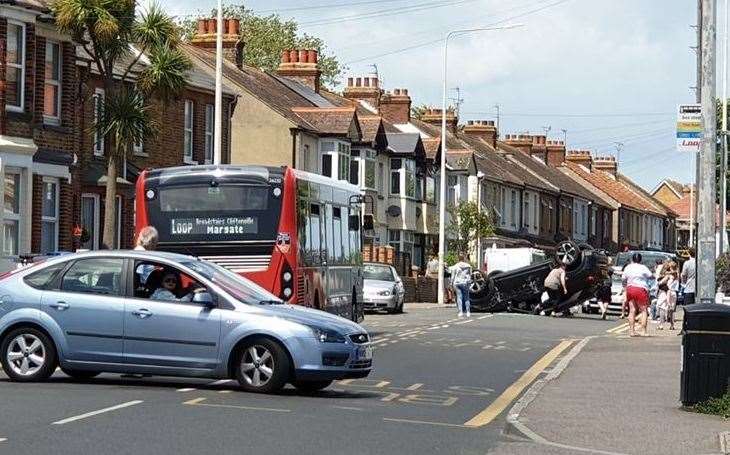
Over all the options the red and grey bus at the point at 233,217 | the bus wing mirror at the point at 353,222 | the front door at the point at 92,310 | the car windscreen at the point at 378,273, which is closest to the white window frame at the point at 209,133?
the car windscreen at the point at 378,273

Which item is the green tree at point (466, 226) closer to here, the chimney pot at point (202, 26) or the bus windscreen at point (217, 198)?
the chimney pot at point (202, 26)

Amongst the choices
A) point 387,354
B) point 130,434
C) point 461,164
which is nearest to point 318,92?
point 461,164

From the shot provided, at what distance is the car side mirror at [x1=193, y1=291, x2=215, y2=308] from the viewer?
17.0 m

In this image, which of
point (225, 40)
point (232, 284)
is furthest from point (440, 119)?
point (232, 284)

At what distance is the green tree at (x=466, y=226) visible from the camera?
67.7m

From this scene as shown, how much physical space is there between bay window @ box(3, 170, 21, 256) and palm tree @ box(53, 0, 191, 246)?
76.0 inches

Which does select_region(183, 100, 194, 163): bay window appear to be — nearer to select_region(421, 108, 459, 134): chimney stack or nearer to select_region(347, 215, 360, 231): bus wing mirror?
select_region(347, 215, 360, 231): bus wing mirror

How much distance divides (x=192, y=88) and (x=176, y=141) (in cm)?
208

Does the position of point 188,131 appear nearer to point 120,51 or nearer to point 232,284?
point 120,51

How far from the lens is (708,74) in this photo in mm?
21859

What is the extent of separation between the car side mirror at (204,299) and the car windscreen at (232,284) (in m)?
0.30

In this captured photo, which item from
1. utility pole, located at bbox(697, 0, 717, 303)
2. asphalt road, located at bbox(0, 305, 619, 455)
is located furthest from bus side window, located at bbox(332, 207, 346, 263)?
utility pole, located at bbox(697, 0, 717, 303)

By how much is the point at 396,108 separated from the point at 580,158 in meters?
40.2

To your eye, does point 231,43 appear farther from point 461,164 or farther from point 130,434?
point 130,434
